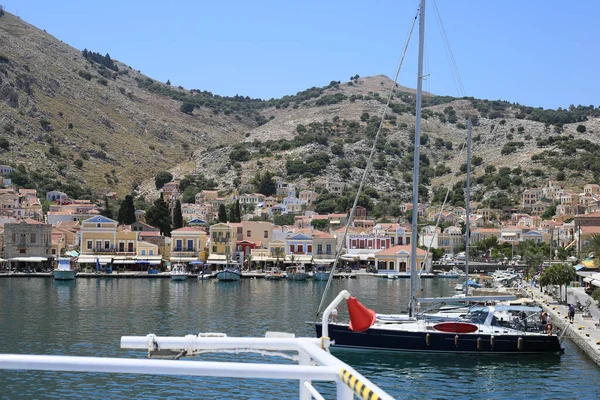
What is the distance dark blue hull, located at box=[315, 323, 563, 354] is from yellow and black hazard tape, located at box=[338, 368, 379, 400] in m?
26.7

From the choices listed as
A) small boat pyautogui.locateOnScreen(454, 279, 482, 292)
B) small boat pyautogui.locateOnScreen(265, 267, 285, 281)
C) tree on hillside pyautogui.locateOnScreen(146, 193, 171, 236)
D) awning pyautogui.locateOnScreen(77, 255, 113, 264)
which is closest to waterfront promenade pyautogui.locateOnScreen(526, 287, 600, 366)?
small boat pyautogui.locateOnScreen(454, 279, 482, 292)

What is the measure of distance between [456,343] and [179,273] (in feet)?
190

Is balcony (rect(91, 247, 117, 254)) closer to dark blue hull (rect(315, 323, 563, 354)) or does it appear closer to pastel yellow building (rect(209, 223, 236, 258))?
pastel yellow building (rect(209, 223, 236, 258))

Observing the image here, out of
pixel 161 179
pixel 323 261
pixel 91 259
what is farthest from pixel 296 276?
pixel 161 179

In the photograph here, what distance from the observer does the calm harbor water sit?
24703 millimetres

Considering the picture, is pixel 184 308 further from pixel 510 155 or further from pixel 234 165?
pixel 510 155

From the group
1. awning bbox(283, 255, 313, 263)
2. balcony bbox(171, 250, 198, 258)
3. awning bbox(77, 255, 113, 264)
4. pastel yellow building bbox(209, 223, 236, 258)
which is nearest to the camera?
awning bbox(77, 255, 113, 264)

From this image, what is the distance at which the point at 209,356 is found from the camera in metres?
28.8

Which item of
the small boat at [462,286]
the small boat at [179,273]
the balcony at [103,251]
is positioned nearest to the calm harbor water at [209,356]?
the small boat at [462,286]

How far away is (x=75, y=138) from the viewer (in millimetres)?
179750

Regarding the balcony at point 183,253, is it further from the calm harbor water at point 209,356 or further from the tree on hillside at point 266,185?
the tree on hillside at point 266,185

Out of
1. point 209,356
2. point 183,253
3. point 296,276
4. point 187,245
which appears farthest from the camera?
point 187,245

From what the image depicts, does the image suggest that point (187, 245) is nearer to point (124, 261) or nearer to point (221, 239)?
point (221, 239)

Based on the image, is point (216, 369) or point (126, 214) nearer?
point (216, 369)
